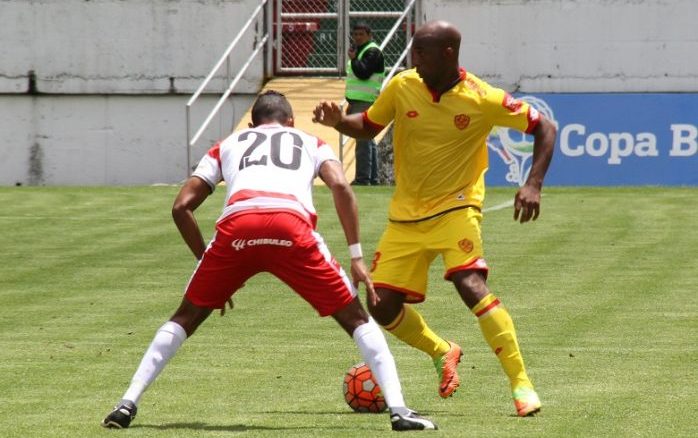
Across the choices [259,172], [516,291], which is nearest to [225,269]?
[259,172]

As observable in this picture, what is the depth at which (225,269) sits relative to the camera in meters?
8.84

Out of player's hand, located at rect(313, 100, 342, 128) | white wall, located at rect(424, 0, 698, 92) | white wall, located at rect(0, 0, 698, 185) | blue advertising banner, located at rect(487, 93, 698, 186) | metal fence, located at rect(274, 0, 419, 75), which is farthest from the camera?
metal fence, located at rect(274, 0, 419, 75)

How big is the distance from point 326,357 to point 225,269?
346 cm

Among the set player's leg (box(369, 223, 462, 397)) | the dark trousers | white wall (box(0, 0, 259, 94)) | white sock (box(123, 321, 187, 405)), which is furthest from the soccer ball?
white wall (box(0, 0, 259, 94))

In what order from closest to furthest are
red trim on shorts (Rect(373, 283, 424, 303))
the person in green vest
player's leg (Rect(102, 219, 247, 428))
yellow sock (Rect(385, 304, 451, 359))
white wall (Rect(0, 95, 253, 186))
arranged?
1. player's leg (Rect(102, 219, 247, 428))
2. red trim on shorts (Rect(373, 283, 424, 303))
3. yellow sock (Rect(385, 304, 451, 359))
4. the person in green vest
5. white wall (Rect(0, 95, 253, 186))

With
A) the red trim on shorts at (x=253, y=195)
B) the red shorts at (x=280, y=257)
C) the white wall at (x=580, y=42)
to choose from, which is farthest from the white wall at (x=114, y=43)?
the red shorts at (x=280, y=257)

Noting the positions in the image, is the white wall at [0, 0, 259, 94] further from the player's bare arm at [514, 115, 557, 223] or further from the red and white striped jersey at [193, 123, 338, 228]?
the red and white striped jersey at [193, 123, 338, 228]

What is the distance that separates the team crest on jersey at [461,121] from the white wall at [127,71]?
67.4 feet

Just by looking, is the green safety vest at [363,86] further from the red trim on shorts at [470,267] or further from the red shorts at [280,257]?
the red shorts at [280,257]

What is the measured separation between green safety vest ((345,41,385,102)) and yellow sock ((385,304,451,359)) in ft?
51.1

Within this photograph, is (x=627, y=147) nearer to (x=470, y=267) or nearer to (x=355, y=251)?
(x=470, y=267)

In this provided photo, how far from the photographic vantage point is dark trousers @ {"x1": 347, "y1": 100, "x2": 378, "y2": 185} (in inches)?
1014

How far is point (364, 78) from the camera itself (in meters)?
25.6

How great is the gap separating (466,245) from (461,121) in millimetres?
726
